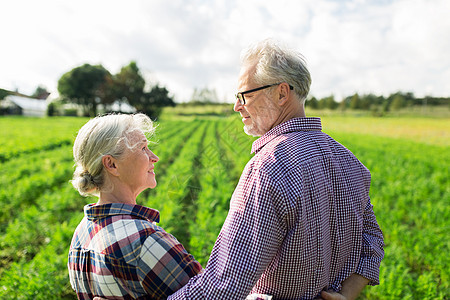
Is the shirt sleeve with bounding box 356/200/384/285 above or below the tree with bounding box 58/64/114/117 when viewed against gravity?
below

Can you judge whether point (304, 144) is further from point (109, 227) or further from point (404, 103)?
point (404, 103)

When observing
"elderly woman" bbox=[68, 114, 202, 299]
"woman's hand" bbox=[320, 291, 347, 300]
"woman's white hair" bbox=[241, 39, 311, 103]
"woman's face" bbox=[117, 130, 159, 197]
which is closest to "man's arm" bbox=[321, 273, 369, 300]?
"woman's hand" bbox=[320, 291, 347, 300]

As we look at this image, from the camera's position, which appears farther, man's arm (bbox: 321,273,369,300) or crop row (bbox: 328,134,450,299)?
crop row (bbox: 328,134,450,299)

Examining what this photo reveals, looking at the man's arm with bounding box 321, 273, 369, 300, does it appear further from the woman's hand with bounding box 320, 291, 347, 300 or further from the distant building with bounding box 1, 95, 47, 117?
the distant building with bounding box 1, 95, 47, 117

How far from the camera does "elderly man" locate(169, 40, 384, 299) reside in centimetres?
117

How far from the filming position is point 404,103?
48406 millimetres

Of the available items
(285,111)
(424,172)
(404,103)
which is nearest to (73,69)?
(404,103)

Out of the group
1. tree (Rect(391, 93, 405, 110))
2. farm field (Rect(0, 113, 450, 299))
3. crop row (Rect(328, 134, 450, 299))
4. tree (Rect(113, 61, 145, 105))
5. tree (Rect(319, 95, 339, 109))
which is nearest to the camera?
farm field (Rect(0, 113, 450, 299))

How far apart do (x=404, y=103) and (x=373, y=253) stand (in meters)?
54.7

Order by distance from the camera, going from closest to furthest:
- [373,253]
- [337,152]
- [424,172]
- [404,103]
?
[337,152] → [373,253] → [424,172] → [404,103]

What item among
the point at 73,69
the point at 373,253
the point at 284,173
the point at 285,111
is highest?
the point at 73,69

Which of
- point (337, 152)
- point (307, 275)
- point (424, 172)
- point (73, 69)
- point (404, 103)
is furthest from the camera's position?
point (73, 69)

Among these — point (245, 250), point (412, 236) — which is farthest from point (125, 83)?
point (245, 250)

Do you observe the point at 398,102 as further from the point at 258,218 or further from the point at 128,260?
the point at 128,260
